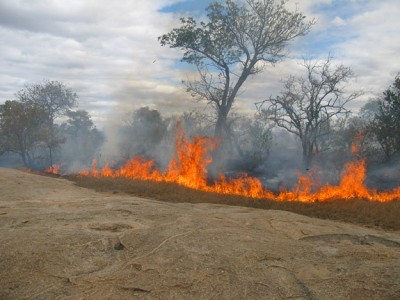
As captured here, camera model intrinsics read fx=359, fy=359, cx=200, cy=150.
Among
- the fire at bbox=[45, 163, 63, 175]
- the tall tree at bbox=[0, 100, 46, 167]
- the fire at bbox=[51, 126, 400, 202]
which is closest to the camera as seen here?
the fire at bbox=[51, 126, 400, 202]

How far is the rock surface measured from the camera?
5004mm

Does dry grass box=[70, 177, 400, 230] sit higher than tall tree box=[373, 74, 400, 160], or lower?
lower

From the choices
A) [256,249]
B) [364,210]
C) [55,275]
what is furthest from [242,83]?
[55,275]

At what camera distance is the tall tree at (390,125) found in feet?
60.4

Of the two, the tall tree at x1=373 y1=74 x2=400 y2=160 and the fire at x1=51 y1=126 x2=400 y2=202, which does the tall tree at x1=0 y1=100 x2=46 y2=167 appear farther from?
the tall tree at x1=373 y1=74 x2=400 y2=160


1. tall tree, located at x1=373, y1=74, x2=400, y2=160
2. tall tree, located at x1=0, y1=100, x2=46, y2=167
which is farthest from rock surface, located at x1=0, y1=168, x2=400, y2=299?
tall tree, located at x1=0, y1=100, x2=46, y2=167

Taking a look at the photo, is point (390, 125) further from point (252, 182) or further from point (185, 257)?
point (185, 257)

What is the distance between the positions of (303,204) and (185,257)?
792 centimetres

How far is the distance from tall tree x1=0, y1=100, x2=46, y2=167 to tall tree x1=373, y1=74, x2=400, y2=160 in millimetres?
23547

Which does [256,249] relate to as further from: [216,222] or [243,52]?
[243,52]

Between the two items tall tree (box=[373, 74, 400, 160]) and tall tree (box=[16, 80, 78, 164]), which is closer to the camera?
tall tree (box=[373, 74, 400, 160])

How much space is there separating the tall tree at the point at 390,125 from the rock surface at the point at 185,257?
39.8ft

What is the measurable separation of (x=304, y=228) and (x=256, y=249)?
2.31m

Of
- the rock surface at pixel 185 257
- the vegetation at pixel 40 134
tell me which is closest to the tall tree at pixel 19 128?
the vegetation at pixel 40 134
